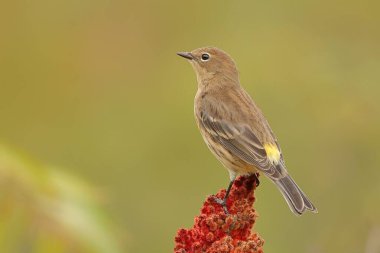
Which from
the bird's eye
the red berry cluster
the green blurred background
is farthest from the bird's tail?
the bird's eye

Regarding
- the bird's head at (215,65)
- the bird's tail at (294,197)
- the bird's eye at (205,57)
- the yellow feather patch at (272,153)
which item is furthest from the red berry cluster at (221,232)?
the bird's eye at (205,57)

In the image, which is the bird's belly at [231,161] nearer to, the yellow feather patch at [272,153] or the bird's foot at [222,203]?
the yellow feather patch at [272,153]

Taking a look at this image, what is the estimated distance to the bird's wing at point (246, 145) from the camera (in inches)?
311

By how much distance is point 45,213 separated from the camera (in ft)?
19.3

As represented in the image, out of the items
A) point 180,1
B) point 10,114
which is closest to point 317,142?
point 10,114

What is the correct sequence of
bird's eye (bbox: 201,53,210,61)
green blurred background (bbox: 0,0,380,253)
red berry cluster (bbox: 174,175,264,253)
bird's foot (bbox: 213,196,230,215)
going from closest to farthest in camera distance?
1. red berry cluster (bbox: 174,175,264,253)
2. bird's foot (bbox: 213,196,230,215)
3. green blurred background (bbox: 0,0,380,253)
4. bird's eye (bbox: 201,53,210,61)

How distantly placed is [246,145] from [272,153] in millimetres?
210

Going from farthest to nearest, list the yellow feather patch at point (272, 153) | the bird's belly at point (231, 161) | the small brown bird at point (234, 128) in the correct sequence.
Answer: the yellow feather patch at point (272, 153)
the bird's belly at point (231, 161)
the small brown bird at point (234, 128)

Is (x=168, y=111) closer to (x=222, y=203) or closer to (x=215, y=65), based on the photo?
(x=215, y=65)

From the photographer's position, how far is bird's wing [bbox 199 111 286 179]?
25.9ft

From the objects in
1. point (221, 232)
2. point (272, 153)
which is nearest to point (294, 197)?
point (272, 153)

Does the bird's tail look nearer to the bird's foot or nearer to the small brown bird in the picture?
the small brown bird

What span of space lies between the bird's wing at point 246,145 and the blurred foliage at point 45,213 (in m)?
2.01

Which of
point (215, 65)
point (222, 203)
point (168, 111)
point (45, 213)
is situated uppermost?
point (168, 111)
